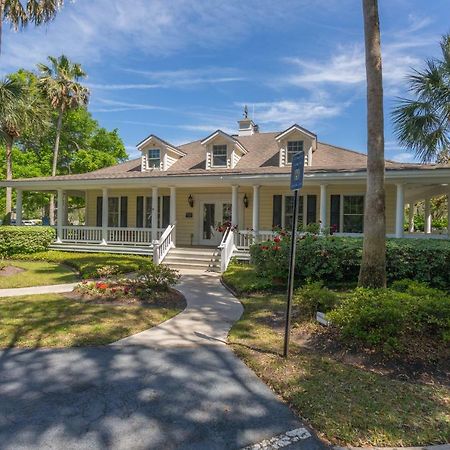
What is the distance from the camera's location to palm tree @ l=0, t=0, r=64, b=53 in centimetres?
1420

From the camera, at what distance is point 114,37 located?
1173cm

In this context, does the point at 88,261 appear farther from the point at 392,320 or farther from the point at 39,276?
the point at 392,320

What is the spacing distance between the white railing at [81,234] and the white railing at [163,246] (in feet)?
13.1

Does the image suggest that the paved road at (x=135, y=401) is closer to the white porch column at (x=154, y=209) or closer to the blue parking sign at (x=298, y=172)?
the blue parking sign at (x=298, y=172)

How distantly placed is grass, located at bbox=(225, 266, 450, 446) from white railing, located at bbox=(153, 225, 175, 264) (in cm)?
871

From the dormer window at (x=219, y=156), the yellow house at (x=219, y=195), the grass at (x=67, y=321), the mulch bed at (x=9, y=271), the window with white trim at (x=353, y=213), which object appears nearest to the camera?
the grass at (x=67, y=321)

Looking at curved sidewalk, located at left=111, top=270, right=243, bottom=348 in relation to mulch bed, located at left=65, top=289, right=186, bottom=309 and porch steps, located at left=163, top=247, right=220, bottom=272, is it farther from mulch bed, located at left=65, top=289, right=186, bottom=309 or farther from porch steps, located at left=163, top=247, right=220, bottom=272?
porch steps, located at left=163, top=247, right=220, bottom=272

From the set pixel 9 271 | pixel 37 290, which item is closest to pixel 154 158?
pixel 9 271

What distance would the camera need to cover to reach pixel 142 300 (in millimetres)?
7855

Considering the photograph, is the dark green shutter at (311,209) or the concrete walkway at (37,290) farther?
the dark green shutter at (311,209)

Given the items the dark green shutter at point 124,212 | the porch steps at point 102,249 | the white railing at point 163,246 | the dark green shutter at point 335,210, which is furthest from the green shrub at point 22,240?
the dark green shutter at point 335,210

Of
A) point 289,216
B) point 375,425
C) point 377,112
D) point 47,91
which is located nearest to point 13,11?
point 47,91

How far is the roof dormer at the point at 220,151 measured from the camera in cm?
1636

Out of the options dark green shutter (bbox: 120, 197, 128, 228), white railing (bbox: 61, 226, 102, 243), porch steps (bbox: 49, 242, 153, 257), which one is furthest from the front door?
white railing (bbox: 61, 226, 102, 243)
